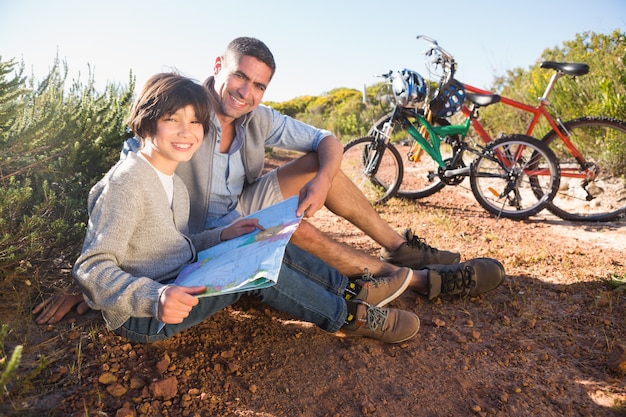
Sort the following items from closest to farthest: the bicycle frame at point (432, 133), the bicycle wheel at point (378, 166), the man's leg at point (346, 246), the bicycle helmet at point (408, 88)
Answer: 1. the man's leg at point (346, 246)
2. the bicycle helmet at point (408, 88)
3. the bicycle frame at point (432, 133)
4. the bicycle wheel at point (378, 166)

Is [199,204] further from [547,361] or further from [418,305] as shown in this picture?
[547,361]

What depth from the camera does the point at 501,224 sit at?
12.3ft

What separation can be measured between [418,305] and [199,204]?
123cm

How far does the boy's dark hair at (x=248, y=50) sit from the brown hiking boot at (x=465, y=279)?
137 centimetres

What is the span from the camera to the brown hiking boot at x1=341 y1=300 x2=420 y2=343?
2002 mm

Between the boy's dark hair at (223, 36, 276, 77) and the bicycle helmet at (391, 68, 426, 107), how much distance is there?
2.04m

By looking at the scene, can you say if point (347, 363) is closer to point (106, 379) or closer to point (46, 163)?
point (106, 379)

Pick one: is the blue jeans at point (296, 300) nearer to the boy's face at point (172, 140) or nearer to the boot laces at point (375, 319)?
the boot laces at point (375, 319)

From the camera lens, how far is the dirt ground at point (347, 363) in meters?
1.67

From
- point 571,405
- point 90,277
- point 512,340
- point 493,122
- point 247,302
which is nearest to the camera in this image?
point 90,277

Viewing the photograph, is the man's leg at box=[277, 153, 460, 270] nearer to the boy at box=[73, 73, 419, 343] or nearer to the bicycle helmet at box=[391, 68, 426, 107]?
the boy at box=[73, 73, 419, 343]

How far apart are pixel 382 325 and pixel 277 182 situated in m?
0.95

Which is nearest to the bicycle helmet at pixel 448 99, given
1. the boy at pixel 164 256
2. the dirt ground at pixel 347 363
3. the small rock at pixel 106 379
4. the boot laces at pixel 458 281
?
the dirt ground at pixel 347 363

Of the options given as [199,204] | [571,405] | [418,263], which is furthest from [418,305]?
[199,204]
